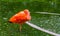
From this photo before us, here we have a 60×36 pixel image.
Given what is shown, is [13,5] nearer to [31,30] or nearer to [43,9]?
[43,9]

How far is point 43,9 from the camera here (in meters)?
7.11

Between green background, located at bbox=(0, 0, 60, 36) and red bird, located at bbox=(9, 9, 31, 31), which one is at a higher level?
red bird, located at bbox=(9, 9, 31, 31)

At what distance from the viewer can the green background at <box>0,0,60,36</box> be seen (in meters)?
5.21

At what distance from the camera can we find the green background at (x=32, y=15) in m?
5.21

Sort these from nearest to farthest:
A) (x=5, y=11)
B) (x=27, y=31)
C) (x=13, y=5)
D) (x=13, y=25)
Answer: (x=27, y=31), (x=13, y=25), (x=5, y=11), (x=13, y=5)

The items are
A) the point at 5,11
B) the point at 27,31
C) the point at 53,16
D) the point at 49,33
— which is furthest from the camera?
the point at 5,11

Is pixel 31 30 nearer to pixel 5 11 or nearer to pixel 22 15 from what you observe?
pixel 22 15

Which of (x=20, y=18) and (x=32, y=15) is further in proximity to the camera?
(x=32, y=15)

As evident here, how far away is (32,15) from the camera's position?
6.34 metres

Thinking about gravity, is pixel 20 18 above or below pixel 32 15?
above

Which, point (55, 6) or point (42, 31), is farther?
point (55, 6)

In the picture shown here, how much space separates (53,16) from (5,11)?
118cm

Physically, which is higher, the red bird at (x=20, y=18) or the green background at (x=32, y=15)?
the red bird at (x=20, y=18)

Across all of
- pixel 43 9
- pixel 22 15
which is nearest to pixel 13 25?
pixel 22 15
